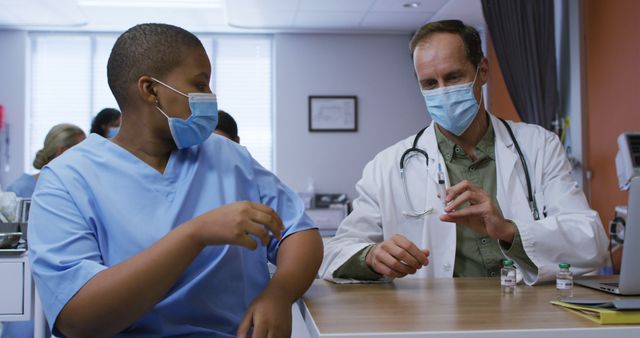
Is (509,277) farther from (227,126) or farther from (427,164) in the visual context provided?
(227,126)

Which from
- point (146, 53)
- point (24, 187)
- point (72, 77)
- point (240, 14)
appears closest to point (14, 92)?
point (72, 77)

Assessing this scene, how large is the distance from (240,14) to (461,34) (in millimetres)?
4234

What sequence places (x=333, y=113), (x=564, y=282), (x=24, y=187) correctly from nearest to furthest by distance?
(x=564, y=282) < (x=24, y=187) < (x=333, y=113)

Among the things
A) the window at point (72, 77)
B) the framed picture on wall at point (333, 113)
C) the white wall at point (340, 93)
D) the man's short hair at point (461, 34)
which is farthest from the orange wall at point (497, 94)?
the man's short hair at point (461, 34)

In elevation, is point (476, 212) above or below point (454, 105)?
below

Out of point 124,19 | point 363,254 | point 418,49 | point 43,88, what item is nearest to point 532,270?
point 363,254

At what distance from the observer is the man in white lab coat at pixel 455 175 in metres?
1.72

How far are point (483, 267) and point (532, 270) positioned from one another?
0.28 m

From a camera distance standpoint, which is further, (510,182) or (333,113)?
(333,113)

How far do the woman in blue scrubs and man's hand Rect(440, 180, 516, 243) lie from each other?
1.03 feet

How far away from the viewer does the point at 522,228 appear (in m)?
1.47

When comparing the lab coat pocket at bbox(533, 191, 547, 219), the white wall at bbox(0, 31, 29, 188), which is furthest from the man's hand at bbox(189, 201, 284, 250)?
the white wall at bbox(0, 31, 29, 188)

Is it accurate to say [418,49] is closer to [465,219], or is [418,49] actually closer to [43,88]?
[465,219]

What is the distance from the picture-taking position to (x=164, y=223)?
46.7 inches
